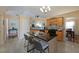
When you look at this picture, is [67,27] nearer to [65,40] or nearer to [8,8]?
[65,40]

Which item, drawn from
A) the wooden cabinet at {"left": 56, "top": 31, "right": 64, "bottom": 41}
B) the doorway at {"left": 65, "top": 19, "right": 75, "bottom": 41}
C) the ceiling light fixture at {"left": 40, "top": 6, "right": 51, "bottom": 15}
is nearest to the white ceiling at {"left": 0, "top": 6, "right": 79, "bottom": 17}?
the ceiling light fixture at {"left": 40, "top": 6, "right": 51, "bottom": 15}

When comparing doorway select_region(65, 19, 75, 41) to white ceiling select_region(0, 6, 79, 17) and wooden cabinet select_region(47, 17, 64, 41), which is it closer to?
wooden cabinet select_region(47, 17, 64, 41)

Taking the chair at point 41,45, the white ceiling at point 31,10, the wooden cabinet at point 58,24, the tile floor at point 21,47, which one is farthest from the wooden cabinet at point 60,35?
the white ceiling at point 31,10

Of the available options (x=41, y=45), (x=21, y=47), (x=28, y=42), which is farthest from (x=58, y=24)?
(x=21, y=47)

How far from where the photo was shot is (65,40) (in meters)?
2.47

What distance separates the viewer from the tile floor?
2.42 metres

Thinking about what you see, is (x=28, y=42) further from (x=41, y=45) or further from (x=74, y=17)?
(x=74, y=17)

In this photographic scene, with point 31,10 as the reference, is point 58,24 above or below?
below

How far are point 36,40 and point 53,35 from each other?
38cm

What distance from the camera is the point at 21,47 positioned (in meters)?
2.44

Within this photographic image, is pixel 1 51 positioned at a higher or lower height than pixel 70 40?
lower

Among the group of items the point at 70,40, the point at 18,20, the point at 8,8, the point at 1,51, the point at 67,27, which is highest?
the point at 8,8

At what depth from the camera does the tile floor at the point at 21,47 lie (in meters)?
2.42
